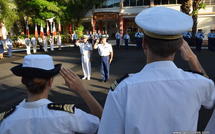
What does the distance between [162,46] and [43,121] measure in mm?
1038

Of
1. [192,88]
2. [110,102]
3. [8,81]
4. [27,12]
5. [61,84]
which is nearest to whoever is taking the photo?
[110,102]

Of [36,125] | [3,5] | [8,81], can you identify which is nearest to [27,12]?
[3,5]

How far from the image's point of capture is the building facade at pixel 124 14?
33.9m

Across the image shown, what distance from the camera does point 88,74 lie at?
1072cm

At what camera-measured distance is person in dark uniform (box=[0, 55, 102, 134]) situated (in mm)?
2045

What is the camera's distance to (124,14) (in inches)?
1540

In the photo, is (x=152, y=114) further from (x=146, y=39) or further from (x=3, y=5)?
(x=3, y=5)

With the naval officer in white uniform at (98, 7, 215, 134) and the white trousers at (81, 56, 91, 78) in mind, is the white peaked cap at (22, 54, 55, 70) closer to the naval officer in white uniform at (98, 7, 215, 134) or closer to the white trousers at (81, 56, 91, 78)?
the naval officer in white uniform at (98, 7, 215, 134)

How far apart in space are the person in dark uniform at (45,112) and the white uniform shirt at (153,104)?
1.68 ft

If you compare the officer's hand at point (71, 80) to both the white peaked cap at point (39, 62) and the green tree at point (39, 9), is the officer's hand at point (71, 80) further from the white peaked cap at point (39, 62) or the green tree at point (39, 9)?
the green tree at point (39, 9)

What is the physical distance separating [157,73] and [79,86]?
2.19 feet

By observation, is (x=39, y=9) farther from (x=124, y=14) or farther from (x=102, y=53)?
(x=102, y=53)

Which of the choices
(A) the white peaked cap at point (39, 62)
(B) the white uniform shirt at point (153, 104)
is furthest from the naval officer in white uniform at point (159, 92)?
(A) the white peaked cap at point (39, 62)

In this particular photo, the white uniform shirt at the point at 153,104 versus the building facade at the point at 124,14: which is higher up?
the building facade at the point at 124,14
